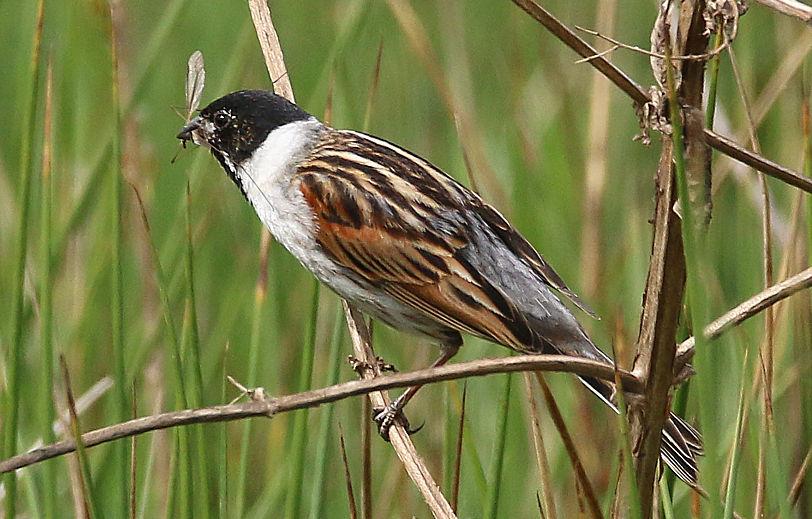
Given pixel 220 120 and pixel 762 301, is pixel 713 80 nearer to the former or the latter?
pixel 762 301

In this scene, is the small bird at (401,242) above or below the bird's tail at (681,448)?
above

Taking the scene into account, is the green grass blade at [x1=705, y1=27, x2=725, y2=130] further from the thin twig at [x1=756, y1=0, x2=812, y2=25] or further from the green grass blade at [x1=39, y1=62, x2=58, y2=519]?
the green grass blade at [x1=39, y1=62, x2=58, y2=519]

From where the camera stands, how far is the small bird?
2.91m

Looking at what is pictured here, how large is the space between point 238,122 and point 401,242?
21.8 inches

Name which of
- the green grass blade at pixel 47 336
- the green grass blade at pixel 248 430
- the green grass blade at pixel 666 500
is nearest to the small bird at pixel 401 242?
the green grass blade at pixel 248 430

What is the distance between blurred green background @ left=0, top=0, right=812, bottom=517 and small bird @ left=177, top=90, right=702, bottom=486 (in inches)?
4.9

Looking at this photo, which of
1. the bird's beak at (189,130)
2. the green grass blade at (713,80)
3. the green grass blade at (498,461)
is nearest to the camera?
the green grass blade at (713,80)

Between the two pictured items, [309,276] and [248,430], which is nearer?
[248,430]

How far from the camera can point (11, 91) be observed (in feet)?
17.5

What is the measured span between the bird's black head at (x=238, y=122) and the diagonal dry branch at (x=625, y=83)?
149cm

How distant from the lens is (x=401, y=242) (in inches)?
120

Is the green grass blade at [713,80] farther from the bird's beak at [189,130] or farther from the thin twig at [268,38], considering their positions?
the bird's beak at [189,130]

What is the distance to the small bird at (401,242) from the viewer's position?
9.55 feet

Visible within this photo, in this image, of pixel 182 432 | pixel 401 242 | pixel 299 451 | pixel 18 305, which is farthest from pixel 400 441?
pixel 18 305
